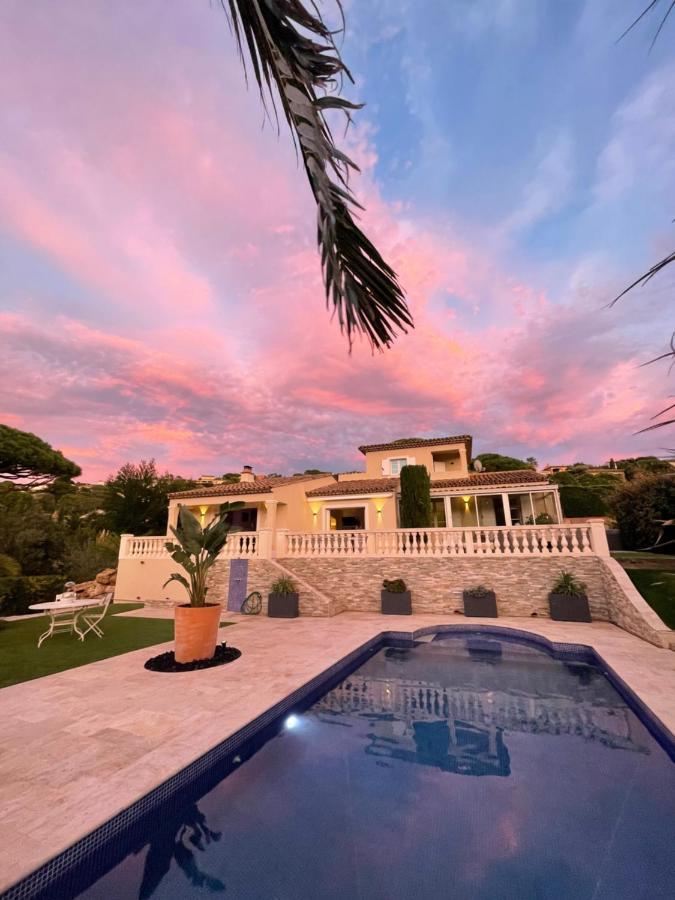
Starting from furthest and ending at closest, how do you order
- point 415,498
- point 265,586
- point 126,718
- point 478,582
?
point 415,498 < point 265,586 < point 478,582 < point 126,718

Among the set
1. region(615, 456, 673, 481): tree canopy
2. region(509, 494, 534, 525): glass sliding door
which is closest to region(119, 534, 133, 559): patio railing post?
region(615, 456, 673, 481): tree canopy

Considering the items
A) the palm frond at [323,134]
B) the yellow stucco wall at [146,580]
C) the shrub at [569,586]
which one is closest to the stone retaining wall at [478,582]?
the shrub at [569,586]

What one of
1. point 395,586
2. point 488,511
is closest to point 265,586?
point 395,586

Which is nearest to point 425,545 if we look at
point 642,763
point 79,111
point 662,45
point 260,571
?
point 260,571

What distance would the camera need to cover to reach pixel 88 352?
56.4ft

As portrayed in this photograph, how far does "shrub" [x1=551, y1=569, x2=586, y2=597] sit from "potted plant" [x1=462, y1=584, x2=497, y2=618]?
176 centimetres

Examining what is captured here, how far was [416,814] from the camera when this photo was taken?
3.57 m

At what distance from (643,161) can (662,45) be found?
353cm

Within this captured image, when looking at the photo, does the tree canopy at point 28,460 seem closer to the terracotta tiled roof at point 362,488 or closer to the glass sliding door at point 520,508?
the terracotta tiled roof at point 362,488

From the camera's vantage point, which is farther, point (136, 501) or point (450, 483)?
point (450, 483)

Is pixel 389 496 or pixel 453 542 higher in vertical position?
pixel 389 496

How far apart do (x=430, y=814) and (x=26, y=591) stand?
16.6 metres

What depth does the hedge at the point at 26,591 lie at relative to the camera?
1350 centimetres

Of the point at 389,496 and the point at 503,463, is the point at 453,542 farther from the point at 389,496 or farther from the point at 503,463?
the point at 503,463
